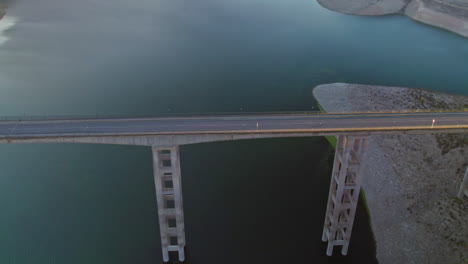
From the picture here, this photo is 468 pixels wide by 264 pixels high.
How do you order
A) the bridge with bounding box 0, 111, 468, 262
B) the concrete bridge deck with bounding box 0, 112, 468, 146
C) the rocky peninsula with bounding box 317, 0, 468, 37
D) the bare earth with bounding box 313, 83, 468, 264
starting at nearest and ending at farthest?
the concrete bridge deck with bounding box 0, 112, 468, 146
the bridge with bounding box 0, 111, 468, 262
the bare earth with bounding box 313, 83, 468, 264
the rocky peninsula with bounding box 317, 0, 468, 37

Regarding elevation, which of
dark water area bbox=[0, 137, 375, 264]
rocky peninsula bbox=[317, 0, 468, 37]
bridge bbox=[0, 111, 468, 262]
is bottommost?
dark water area bbox=[0, 137, 375, 264]

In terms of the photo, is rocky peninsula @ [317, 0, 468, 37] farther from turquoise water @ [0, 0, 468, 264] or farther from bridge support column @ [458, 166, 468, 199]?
bridge support column @ [458, 166, 468, 199]

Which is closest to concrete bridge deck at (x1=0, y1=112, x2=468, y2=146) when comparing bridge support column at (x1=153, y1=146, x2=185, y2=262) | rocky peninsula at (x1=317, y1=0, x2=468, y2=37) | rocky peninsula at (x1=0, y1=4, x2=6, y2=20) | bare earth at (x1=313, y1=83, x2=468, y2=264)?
bridge support column at (x1=153, y1=146, x2=185, y2=262)

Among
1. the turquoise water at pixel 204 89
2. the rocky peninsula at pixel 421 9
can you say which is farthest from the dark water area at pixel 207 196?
the rocky peninsula at pixel 421 9

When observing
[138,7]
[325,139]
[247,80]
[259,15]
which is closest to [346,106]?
[325,139]

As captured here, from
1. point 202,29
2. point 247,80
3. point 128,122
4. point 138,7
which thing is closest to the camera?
point 128,122

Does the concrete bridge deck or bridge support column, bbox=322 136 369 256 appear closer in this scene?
the concrete bridge deck

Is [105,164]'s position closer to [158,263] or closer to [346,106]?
[158,263]

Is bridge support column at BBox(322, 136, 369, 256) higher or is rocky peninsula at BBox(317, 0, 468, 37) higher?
rocky peninsula at BBox(317, 0, 468, 37)
